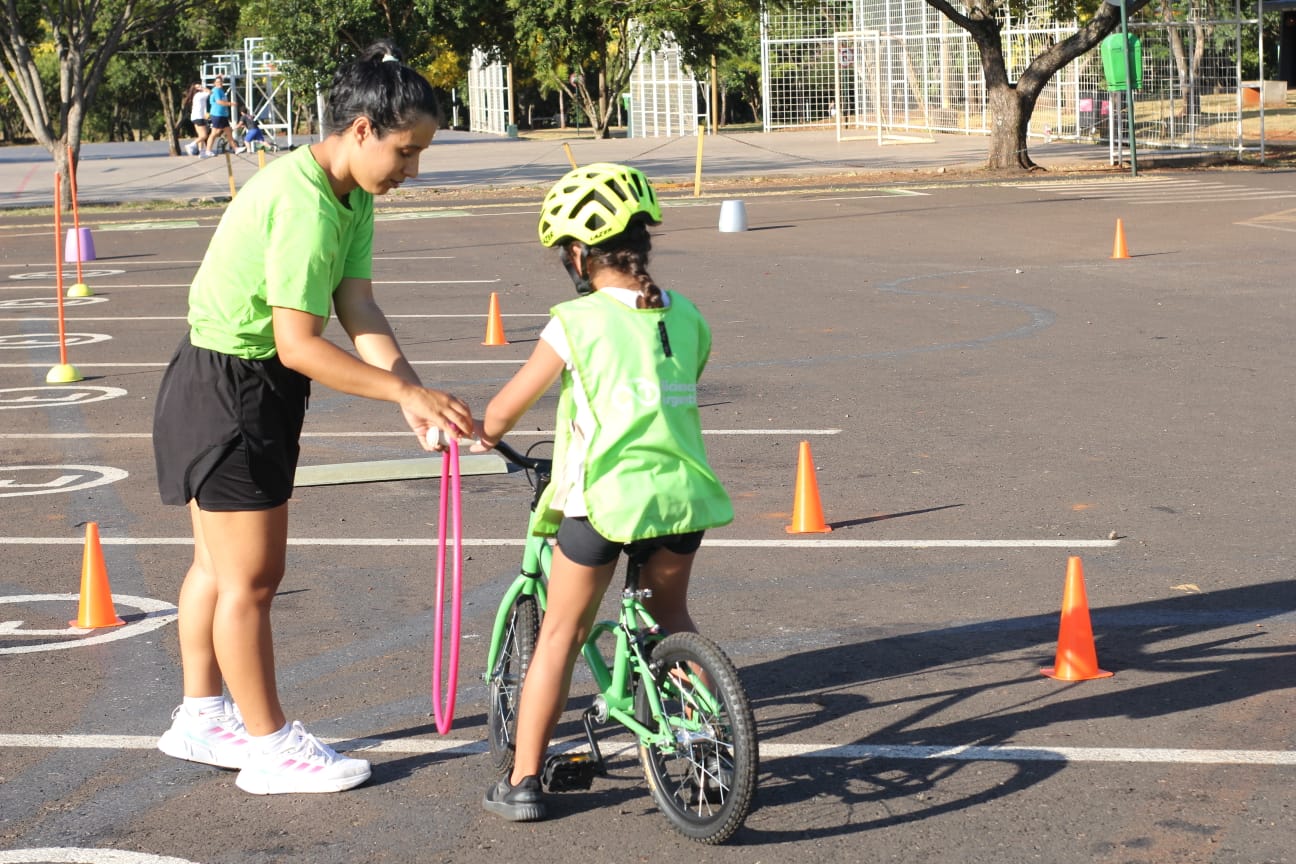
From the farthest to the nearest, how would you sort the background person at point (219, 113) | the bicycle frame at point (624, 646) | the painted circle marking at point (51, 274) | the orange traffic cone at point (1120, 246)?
the background person at point (219, 113)
the painted circle marking at point (51, 274)
the orange traffic cone at point (1120, 246)
the bicycle frame at point (624, 646)

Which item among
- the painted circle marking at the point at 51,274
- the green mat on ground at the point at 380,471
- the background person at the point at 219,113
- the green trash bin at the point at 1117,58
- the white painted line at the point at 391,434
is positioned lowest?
the green mat on ground at the point at 380,471

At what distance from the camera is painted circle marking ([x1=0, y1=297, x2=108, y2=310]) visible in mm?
16641

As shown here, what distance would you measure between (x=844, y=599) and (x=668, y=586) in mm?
2344

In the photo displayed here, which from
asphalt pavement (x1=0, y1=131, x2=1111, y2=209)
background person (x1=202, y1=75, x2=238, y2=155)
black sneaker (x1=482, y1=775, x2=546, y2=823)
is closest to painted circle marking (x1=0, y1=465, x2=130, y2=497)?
black sneaker (x1=482, y1=775, x2=546, y2=823)

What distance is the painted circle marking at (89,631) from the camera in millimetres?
6016

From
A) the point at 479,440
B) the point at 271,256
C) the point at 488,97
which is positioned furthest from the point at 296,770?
the point at 488,97

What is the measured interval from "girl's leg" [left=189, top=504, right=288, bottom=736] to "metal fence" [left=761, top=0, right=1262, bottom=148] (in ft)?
90.9

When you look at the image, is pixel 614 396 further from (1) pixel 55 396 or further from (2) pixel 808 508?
(1) pixel 55 396

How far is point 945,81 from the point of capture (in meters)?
43.2

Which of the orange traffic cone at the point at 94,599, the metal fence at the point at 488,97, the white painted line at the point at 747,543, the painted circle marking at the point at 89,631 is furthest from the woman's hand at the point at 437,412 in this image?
the metal fence at the point at 488,97

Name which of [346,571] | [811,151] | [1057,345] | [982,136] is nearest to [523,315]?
[1057,345]

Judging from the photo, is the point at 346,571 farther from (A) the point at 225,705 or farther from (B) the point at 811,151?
(B) the point at 811,151

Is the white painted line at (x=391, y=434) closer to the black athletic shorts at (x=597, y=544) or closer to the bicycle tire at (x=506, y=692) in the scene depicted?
the bicycle tire at (x=506, y=692)

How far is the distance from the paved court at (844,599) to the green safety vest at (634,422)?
92 cm
